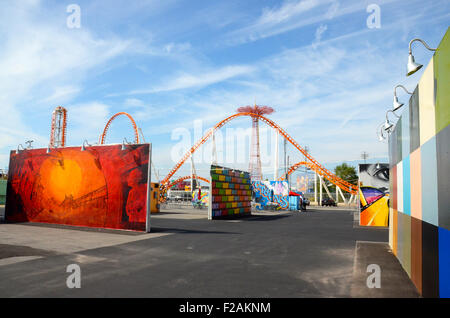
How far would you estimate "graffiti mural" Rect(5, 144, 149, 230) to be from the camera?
1377 cm

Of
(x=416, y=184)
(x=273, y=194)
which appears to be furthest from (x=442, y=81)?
(x=273, y=194)

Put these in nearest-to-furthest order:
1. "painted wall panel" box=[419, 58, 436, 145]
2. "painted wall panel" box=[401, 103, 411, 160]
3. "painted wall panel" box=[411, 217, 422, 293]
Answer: "painted wall panel" box=[419, 58, 436, 145]
"painted wall panel" box=[411, 217, 422, 293]
"painted wall panel" box=[401, 103, 411, 160]

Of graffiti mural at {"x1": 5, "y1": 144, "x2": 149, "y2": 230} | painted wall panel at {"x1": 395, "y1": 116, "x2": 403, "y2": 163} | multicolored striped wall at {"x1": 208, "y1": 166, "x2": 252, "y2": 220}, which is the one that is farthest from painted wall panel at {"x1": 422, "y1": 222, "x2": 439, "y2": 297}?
multicolored striped wall at {"x1": 208, "y1": 166, "x2": 252, "y2": 220}

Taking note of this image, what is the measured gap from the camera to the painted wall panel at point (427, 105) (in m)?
4.43

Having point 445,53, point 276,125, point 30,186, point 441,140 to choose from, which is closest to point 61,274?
point 441,140

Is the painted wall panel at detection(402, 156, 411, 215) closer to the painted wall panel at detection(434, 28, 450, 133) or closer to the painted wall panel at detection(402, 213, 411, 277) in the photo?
the painted wall panel at detection(402, 213, 411, 277)

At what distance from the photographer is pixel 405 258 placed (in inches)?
280

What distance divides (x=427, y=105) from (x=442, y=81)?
82cm

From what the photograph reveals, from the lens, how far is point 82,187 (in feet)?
49.0

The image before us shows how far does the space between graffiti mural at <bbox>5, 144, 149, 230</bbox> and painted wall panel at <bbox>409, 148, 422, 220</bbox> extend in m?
10.1

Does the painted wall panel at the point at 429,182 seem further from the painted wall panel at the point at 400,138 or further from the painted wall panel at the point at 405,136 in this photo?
the painted wall panel at the point at 400,138

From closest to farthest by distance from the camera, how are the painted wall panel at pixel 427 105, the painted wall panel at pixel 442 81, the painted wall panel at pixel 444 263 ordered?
the painted wall panel at pixel 442 81, the painted wall panel at pixel 444 263, the painted wall panel at pixel 427 105

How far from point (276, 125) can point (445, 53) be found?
4495 centimetres

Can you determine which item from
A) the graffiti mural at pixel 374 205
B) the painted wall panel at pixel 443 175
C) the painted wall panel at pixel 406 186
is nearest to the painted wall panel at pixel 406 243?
the painted wall panel at pixel 406 186
